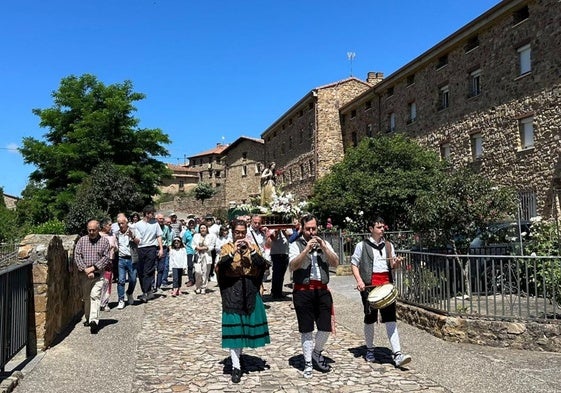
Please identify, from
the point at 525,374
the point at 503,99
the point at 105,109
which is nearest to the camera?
the point at 525,374

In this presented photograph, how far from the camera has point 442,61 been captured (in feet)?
75.2

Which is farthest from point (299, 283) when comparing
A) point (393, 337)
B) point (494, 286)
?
point (494, 286)

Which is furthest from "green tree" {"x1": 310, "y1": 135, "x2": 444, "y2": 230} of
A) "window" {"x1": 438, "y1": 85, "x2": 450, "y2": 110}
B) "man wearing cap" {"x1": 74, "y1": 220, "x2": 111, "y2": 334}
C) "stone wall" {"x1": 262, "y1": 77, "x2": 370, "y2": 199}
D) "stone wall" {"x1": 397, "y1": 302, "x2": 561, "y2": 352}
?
"man wearing cap" {"x1": 74, "y1": 220, "x2": 111, "y2": 334}

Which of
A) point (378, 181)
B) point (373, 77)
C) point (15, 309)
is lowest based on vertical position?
point (15, 309)

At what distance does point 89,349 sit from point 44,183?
27875mm

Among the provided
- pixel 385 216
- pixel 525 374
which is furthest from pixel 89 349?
pixel 385 216

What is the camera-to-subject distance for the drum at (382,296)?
5.95 meters

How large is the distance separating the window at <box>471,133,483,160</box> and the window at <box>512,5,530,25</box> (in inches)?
172

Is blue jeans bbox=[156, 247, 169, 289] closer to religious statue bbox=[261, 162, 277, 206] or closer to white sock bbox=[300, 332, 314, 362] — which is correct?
religious statue bbox=[261, 162, 277, 206]

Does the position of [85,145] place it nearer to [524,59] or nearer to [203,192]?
[524,59]

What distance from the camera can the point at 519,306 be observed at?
6965 millimetres

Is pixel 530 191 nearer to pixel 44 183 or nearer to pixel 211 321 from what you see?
pixel 211 321

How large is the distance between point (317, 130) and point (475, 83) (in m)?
14.6

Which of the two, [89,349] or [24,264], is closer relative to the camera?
[24,264]
